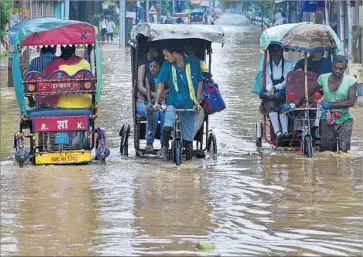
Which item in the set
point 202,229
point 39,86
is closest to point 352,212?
point 202,229

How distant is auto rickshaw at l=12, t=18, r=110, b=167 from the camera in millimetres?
13188

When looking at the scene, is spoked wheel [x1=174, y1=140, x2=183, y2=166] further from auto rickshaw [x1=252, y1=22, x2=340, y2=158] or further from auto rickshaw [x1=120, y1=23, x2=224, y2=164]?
auto rickshaw [x1=252, y1=22, x2=340, y2=158]

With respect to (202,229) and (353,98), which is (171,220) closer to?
(202,229)

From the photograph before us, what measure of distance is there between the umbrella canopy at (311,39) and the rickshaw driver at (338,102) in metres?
0.45

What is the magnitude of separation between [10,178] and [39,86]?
1448 millimetres

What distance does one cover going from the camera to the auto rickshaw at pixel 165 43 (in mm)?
13625

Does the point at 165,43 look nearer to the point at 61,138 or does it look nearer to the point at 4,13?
the point at 61,138

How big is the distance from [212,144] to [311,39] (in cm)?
190

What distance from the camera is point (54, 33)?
13461mm

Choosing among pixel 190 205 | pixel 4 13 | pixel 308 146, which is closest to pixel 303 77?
pixel 308 146

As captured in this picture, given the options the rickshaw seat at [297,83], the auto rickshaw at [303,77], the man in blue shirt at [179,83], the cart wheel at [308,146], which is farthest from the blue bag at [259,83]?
the man in blue shirt at [179,83]

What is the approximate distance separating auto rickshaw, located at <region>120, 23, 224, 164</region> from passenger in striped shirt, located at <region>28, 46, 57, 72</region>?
1100 millimetres

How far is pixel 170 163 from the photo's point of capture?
1348 cm

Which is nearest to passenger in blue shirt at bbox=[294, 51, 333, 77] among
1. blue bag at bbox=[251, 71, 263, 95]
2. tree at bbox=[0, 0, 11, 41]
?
blue bag at bbox=[251, 71, 263, 95]
